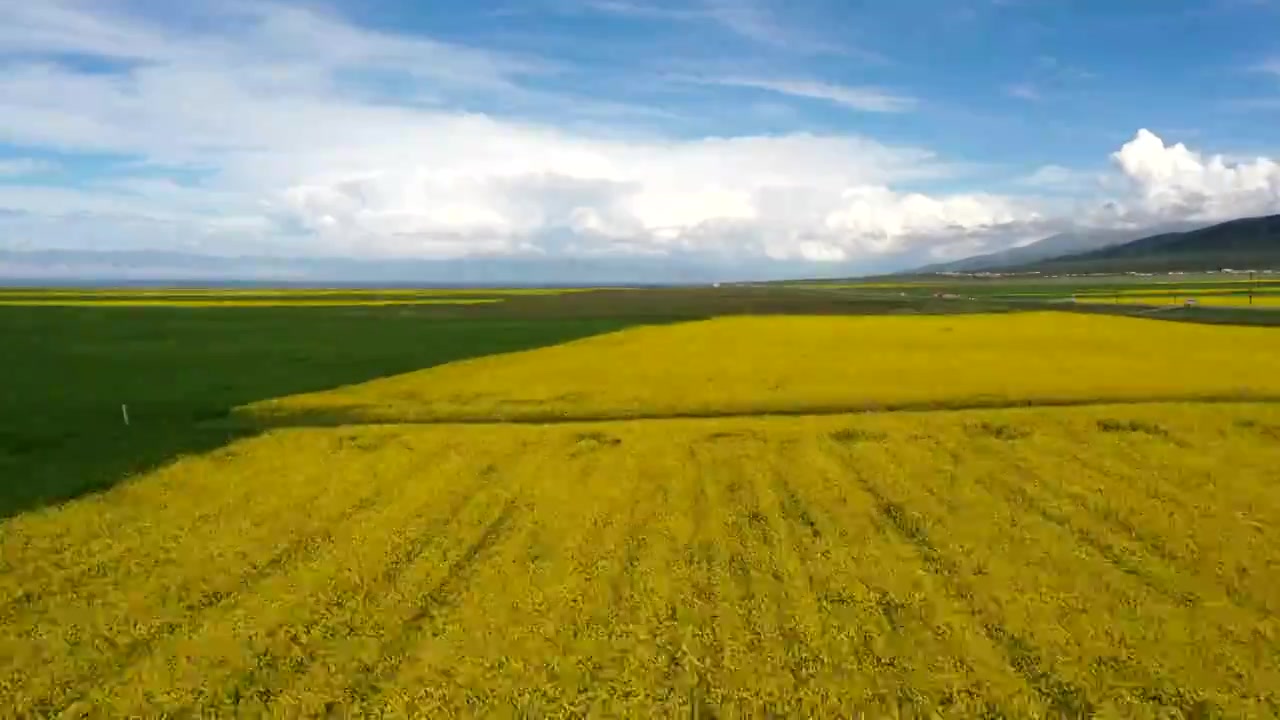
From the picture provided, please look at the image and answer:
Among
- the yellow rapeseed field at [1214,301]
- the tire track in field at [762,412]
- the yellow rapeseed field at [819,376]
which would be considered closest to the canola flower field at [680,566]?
the tire track in field at [762,412]

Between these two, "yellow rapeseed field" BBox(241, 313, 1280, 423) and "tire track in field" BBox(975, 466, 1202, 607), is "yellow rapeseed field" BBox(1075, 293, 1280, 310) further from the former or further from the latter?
"tire track in field" BBox(975, 466, 1202, 607)

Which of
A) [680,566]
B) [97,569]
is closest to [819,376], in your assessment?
[680,566]

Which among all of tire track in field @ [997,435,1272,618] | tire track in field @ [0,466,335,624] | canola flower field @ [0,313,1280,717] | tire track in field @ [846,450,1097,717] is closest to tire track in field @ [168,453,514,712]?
canola flower field @ [0,313,1280,717]

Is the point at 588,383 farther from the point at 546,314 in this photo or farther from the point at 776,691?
the point at 546,314

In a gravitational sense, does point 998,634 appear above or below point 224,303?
below

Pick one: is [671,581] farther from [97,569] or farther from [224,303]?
[224,303]

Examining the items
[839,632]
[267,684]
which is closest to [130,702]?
[267,684]
